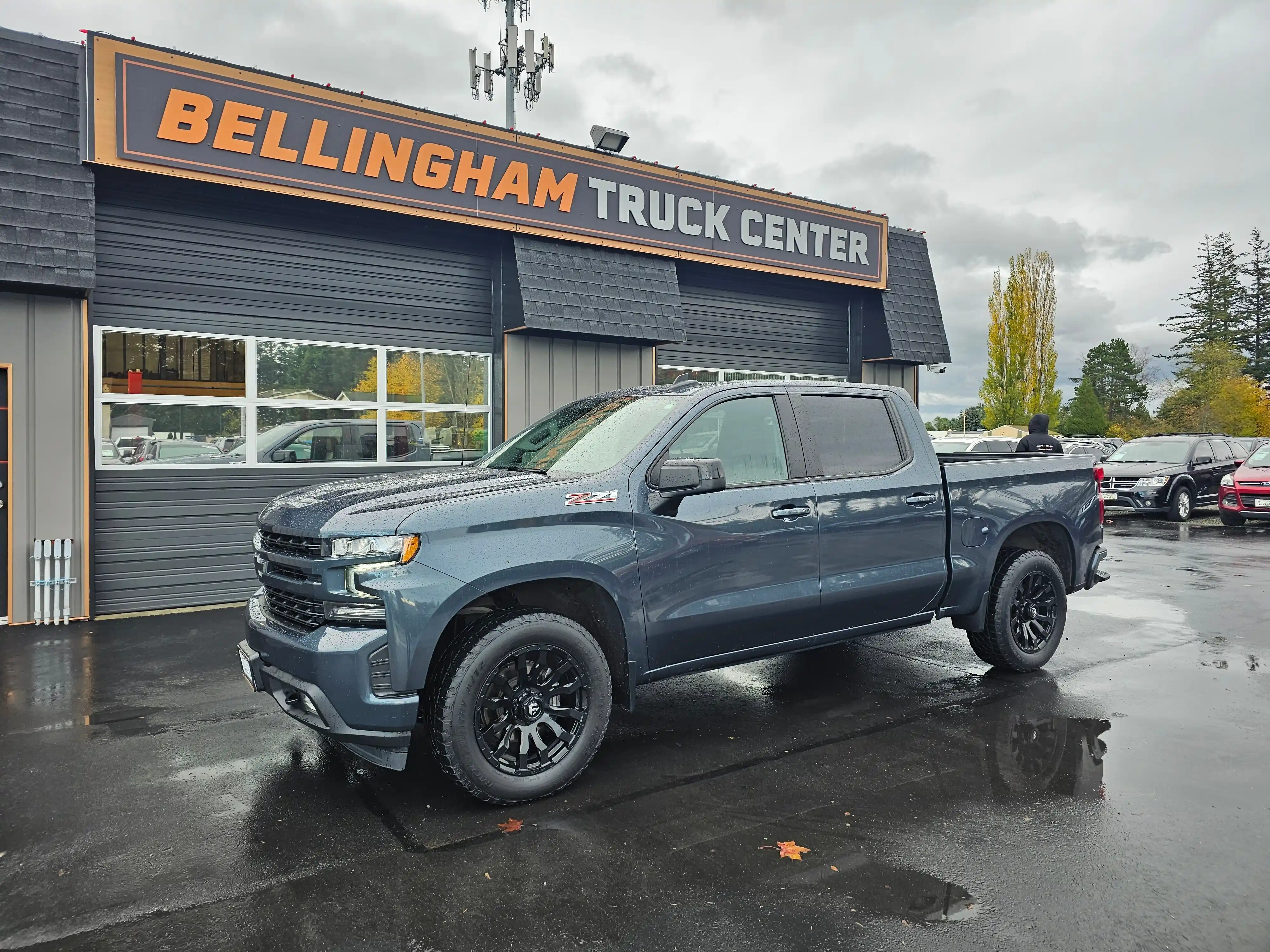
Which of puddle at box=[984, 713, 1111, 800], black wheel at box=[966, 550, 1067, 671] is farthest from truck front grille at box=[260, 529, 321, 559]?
black wheel at box=[966, 550, 1067, 671]

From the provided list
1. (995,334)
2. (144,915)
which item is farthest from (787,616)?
(995,334)

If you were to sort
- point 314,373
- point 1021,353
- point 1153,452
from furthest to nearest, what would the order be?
point 1021,353
point 1153,452
point 314,373

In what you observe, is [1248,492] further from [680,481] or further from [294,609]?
[294,609]

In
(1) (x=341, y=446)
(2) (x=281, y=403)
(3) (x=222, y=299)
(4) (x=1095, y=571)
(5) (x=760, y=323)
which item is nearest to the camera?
(4) (x=1095, y=571)

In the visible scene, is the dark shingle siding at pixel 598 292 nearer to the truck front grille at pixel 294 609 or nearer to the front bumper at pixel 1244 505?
the truck front grille at pixel 294 609

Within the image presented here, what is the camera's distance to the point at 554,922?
9.73ft

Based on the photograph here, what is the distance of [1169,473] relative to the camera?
16.7m

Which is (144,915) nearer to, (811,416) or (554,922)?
(554,922)

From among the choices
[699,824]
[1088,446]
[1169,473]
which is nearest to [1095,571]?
[699,824]

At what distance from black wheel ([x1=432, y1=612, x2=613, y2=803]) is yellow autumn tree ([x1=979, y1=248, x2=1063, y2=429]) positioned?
5115 cm

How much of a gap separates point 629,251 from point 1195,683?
780 cm

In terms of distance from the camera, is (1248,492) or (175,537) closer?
(175,537)

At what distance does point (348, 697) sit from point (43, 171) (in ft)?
21.7

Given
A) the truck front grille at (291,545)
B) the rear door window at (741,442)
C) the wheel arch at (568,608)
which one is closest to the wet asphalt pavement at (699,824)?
the wheel arch at (568,608)
